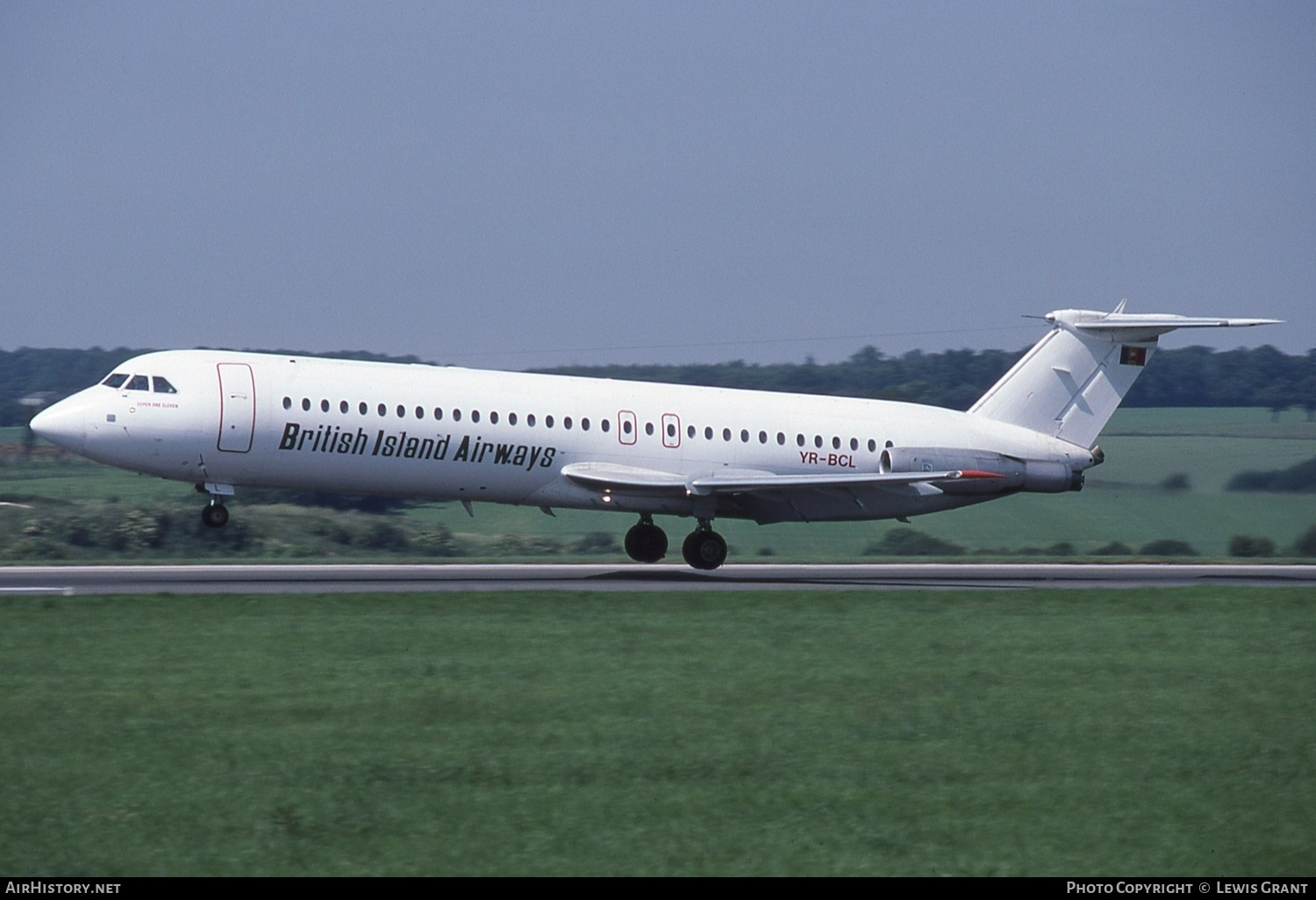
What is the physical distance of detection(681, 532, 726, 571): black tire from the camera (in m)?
31.8

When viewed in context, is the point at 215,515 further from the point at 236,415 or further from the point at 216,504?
the point at 236,415

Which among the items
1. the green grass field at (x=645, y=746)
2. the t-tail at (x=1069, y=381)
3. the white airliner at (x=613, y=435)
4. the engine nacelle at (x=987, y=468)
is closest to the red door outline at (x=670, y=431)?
the white airliner at (x=613, y=435)

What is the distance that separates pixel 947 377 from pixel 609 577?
46211mm

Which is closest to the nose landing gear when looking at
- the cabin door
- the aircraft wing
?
the cabin door

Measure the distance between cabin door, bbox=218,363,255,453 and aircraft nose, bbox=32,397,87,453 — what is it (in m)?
2.43

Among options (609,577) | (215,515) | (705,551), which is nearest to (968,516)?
(705,551)

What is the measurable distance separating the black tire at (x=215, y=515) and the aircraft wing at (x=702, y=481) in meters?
6.43

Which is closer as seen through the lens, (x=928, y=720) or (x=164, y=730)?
(x=164, y=730)

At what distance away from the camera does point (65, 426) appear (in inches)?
1089

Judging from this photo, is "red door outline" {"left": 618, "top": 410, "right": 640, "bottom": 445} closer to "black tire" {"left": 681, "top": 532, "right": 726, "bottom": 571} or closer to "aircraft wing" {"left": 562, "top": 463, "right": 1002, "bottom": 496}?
"aircraft wing" {"left": 562, "top": 463, "right": 1002, "bottom": 496}

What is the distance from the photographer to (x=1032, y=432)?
3509 centimetres
